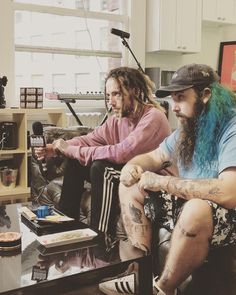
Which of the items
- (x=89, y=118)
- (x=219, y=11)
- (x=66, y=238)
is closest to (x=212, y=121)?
(x=66, y=238)

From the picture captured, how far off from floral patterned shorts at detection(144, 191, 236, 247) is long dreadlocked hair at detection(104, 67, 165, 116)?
818 millimetres

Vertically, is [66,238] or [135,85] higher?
[135,85]

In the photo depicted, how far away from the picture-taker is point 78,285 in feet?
5.09

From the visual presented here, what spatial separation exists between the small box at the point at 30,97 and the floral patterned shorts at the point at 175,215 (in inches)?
99.7

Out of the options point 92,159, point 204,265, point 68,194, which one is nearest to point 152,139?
point 92,159

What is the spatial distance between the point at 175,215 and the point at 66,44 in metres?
3.41

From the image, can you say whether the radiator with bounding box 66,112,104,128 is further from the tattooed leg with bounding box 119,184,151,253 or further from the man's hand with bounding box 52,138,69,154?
the tattooed leg with bounding box 119,184,151,253

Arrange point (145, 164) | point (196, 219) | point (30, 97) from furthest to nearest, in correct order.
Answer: point (30, 97) → point (145, 164) → point (196, 219)

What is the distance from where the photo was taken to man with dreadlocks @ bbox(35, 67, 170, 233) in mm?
2365

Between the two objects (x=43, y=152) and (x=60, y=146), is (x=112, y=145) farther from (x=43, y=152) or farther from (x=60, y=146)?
(x=43, y=152)

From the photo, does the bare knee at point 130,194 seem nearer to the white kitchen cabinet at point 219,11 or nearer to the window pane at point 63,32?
the window pane at point 63,32

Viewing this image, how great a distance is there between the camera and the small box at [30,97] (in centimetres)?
420

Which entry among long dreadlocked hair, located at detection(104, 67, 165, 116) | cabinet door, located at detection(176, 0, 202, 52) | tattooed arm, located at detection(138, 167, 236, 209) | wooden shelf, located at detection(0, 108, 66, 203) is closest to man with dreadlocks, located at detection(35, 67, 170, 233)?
long dreadlocked hair, located at detection(104, 67, 165, 116)

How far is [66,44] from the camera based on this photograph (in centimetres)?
489
